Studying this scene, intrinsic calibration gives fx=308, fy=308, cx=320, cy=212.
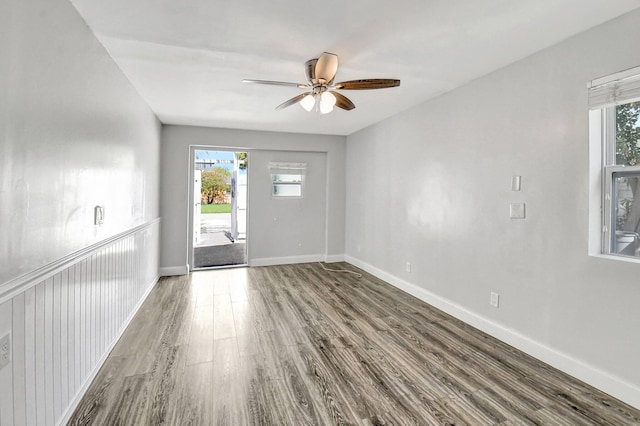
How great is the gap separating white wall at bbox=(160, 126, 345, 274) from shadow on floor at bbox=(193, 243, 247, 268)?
2.03 feet

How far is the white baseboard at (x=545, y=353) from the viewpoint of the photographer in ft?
6.31

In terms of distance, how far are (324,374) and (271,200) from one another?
12.5 feet

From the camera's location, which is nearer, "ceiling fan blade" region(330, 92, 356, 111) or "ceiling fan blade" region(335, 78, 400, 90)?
"ceiling fan blade" region(335, 78, 400, 90)

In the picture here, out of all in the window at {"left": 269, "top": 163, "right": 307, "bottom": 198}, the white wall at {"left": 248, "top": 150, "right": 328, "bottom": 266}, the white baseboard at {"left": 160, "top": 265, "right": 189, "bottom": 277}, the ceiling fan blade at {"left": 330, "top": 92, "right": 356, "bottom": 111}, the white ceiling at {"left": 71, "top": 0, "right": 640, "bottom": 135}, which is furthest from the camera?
the window at {"left": 269, "top": 163, "right": 307, "bottom": 198}

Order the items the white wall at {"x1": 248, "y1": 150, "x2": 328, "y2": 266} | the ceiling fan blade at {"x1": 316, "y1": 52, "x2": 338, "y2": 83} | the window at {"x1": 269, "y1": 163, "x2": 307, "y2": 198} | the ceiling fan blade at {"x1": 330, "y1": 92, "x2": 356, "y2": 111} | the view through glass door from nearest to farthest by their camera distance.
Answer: the ceiling fan blade at {"x1": 316, "y1": 52, "x2": 338, "y2": 83}
the ceiling fan blade at {"x1": 330, "y1": 92, "x2": 356, "y2": 111}
the white wall at {"x1": 248, "y1": 150, "x2": 328, "y2": 266}
the window at {"x1": 269, "y1": 163, "x2": 307, "y2": 198}
the view through glass door

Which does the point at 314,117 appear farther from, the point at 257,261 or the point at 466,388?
the point at 466,388

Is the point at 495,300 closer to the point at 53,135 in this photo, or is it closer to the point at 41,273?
the point at 41,273

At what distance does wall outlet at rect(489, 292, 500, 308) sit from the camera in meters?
2.76

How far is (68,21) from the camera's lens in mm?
1743

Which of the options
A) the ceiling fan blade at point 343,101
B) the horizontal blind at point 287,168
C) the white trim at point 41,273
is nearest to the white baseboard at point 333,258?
the horizontal blind at point 287,168

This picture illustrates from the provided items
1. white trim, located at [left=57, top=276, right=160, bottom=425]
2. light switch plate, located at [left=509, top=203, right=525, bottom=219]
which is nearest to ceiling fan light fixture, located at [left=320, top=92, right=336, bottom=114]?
light switch plate, located at [left=509, top=203, right=525, bottom=219]

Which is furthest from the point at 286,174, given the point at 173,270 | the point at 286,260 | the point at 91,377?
the point at 91,377

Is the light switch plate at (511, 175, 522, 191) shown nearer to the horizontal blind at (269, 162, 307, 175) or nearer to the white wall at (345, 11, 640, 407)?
the white wall at (345, 11, 640, 407)

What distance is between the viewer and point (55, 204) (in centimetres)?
161
